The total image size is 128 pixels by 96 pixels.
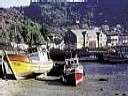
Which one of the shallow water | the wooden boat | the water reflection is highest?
the wooden boat

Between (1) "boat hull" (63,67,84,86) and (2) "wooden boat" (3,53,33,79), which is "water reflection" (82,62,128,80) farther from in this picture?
(2) "wooden boat" (3,53,33,79)

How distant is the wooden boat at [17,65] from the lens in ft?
238

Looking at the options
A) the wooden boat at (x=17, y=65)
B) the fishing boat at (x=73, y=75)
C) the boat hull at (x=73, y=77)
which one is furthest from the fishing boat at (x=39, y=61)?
the boat hull at (x=73, y=77)

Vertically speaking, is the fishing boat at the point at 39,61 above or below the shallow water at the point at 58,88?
above

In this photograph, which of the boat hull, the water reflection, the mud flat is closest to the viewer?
the mud flat

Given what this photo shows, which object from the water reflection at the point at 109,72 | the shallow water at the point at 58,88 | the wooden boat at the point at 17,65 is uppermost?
the wooden boat at the point at 17,65

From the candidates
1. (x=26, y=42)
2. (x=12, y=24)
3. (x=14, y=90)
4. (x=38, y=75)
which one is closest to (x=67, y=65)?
(x=38, y=75)

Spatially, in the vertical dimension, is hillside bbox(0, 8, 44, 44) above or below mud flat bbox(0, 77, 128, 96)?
above

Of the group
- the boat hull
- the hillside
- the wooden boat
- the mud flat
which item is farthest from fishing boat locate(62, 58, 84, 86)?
the hillside

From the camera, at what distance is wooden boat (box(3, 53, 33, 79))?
72.6m

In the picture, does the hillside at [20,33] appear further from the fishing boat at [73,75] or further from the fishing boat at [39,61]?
the fishing boat at [73,75]

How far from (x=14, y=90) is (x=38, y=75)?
17.6 meters

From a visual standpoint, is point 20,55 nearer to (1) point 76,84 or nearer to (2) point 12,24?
(1) point 76,84

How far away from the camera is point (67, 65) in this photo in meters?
75.8
